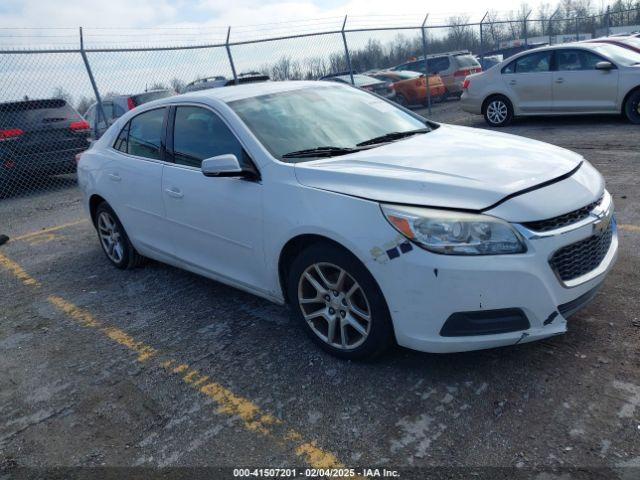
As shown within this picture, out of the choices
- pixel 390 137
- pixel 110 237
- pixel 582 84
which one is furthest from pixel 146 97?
pixel 390 137

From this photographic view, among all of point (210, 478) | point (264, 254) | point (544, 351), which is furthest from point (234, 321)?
point (544, 351)

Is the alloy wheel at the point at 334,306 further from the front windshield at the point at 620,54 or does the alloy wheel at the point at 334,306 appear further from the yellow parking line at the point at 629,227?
the front windshield at the point at 620,54

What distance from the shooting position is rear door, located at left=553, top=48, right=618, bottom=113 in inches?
405

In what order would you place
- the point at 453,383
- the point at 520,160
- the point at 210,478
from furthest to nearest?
the point at 520,160 < the point at 453,383 < the point at 210,478

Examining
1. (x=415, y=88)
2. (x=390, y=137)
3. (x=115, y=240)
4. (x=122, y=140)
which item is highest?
(x=122, y=140)

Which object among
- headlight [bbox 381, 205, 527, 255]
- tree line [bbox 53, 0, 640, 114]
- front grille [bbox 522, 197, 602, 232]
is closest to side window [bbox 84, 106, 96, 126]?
tree line [bbox 53, 0, 640, 114]

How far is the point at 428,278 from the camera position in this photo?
9.18ft

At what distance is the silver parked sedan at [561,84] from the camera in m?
10.2

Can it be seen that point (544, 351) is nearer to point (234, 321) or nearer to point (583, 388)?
point (583, 388)

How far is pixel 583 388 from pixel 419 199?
4.15 feet

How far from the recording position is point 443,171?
3.16 metres

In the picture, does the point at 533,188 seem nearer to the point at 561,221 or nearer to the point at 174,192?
the point at 561,221

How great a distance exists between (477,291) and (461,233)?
292 millimetres

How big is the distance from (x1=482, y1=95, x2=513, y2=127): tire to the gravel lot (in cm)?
761
